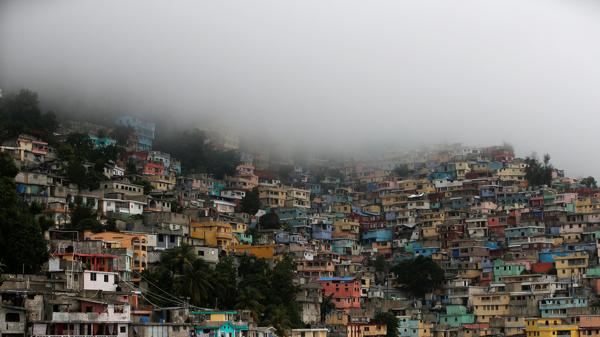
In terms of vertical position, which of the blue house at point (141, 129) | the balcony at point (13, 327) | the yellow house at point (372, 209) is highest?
the blue house at point (141, 129)

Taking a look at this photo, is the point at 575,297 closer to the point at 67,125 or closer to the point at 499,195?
the point at 499,195

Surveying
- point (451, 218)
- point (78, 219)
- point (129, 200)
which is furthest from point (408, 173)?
point (78, 219)

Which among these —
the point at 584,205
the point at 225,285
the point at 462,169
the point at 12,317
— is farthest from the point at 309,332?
the point at 462,169

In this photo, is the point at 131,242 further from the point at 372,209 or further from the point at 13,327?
the point at 372,209

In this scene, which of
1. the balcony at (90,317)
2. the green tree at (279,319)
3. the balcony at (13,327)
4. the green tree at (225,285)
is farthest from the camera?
the green tree at (225,285)

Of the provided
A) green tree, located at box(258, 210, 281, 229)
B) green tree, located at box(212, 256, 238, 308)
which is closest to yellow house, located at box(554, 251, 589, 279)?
green tree, located at box(258, 210, 281, 229)

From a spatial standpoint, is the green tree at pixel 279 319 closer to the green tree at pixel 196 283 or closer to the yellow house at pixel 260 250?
the green tree at pixel 196 283

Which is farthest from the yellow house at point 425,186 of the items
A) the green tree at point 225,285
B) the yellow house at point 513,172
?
the green tree at point 225,285
